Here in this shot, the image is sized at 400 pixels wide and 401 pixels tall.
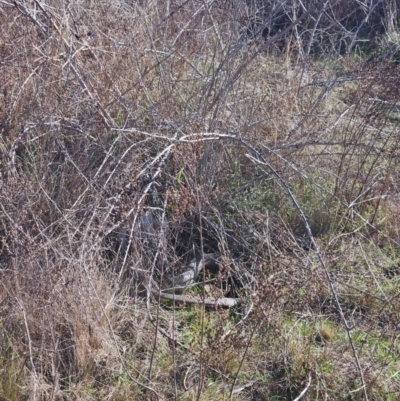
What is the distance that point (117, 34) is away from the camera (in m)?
4.67

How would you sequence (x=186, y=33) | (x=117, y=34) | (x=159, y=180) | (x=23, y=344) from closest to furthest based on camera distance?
(x=23, y=344) < (x=159, y=180) < (x=117, y=34) < (x=186, y=33)

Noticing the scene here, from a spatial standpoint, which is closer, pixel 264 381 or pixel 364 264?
pixel 264 381

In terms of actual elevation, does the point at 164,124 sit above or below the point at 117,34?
below

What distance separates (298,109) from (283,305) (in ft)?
6.48

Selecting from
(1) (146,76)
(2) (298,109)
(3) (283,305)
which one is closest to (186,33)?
(1) (146,76)

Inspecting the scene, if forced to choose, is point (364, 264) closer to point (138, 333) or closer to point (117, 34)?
point (138, 333)

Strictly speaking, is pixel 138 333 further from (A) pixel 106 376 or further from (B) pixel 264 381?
(B) pixel 264 381

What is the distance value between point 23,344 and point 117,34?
8.02 ft

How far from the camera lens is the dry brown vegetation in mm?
3006

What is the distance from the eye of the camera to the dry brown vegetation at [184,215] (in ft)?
9.86

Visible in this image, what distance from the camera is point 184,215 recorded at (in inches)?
156

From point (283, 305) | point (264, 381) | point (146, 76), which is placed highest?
point (146, 76)

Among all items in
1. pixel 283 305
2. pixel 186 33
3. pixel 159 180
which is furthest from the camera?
pixel 186 33

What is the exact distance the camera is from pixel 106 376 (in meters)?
3.05
